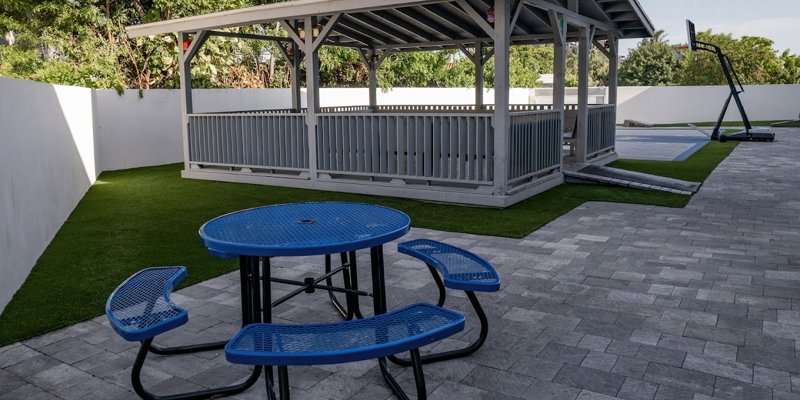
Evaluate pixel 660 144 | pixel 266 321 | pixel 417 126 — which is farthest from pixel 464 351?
pixel 660 144

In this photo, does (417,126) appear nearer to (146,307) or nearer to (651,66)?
(146,307)

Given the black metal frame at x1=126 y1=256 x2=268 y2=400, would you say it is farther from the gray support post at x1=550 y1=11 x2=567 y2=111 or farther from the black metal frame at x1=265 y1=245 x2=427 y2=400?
the gray support post at x1=550 y1=11 x2=567 y2=111

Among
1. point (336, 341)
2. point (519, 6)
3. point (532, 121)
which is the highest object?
point (519, 6)

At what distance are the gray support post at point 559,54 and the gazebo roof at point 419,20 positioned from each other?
0.15 metres

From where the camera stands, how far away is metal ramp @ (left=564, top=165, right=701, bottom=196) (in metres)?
8.88

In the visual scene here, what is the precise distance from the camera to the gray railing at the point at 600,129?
1162 cm

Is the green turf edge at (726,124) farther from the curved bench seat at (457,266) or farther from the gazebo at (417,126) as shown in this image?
the curved bench seat at (457,266)

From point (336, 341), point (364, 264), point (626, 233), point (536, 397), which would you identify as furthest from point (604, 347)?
point (626, 233)

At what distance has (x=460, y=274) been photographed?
10.9 ft

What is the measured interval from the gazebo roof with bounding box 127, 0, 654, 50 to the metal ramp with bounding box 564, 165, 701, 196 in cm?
247

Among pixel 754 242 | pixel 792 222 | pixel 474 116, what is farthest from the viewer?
pixel 474 116

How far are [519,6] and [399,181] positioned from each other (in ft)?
9.41

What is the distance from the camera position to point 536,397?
9.52 ft

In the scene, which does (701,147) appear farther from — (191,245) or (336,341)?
(336,341)
